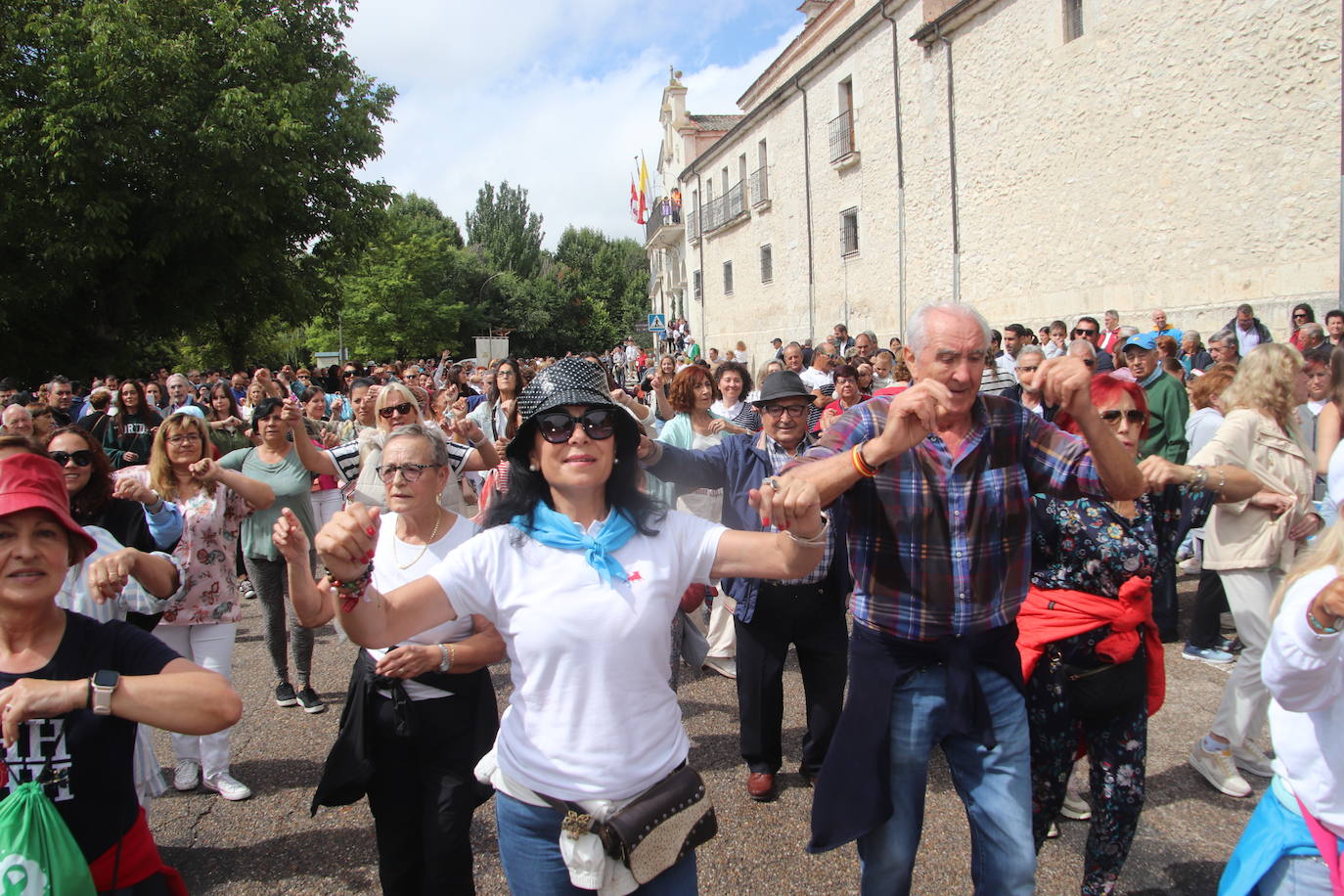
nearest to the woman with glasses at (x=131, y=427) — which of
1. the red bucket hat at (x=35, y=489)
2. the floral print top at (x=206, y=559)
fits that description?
the floral print top at (x=206, y=559)

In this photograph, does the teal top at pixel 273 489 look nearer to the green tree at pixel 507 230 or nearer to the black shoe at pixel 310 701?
the black shoe at pixel 310 701

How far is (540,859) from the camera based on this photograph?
220 centimetres

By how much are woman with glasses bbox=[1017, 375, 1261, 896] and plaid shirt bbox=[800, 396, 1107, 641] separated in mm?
285

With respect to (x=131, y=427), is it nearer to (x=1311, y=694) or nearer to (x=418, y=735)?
(x=418, y=735)

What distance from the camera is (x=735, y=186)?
33781mm

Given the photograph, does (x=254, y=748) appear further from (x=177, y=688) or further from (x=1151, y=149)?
(x=1151, y=149)

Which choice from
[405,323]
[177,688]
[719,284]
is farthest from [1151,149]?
[405,323]

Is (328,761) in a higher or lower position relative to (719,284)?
lower

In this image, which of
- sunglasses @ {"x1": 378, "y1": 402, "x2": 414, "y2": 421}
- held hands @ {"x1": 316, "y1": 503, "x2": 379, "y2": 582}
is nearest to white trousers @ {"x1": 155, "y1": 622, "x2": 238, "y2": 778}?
sunglasses @ {"x1": 378, "y1": 402, "x2": 414, "y2": 421}

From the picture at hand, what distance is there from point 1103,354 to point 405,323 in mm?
42582

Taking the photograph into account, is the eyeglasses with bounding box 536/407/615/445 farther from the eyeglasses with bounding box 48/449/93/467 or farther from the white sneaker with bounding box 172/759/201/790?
the white sneaker with bounding box 172/759/201/790

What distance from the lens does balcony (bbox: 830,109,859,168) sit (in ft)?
79.6

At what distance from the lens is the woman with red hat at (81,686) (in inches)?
81.2

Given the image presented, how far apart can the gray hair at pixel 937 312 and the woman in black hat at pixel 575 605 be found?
84 cm
